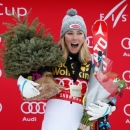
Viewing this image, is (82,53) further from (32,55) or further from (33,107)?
(33,107)

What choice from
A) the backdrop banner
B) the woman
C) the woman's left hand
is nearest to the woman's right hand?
the woman

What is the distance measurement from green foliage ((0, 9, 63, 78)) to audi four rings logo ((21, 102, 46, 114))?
1.31 meters

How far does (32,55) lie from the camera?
2.29 metres

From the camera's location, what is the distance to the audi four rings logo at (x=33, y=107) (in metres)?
3.68

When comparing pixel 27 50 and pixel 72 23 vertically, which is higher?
pixel 72 23

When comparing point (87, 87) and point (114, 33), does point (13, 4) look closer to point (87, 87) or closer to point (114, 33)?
point (114, 33)

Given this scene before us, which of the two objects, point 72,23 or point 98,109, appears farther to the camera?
point 72,23

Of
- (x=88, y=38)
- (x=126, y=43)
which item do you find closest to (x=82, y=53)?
(x=88, y=38)

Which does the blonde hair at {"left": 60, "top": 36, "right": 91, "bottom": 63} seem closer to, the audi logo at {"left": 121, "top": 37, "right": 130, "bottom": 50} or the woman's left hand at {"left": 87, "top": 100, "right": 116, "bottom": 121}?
the woman's left hand at {"left": 87, "top": 100, "right": 116, "bottom": 121}

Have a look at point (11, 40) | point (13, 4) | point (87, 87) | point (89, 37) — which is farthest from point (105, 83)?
point (13, 4)

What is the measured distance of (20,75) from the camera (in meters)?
2.38

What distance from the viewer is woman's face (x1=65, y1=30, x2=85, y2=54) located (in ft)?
8.33

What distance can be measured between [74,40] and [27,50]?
0.39 m

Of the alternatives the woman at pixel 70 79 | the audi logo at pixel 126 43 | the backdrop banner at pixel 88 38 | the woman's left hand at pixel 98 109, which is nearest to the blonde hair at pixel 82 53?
the woman at pixel 70 79
